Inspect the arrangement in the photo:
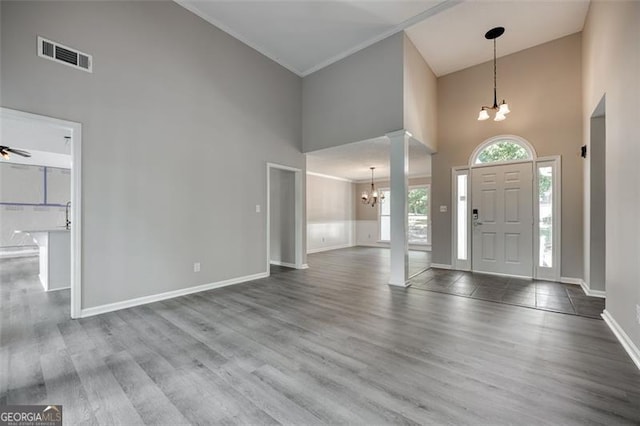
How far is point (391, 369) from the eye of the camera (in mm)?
1969

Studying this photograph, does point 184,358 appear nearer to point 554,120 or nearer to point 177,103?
point 177,103

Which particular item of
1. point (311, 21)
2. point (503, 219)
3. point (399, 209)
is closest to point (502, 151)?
point (503, 219)

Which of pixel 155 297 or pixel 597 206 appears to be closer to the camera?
pixel 155 297

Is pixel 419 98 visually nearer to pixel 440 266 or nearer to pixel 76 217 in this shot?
pixel 440 266

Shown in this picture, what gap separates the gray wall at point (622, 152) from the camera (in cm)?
216

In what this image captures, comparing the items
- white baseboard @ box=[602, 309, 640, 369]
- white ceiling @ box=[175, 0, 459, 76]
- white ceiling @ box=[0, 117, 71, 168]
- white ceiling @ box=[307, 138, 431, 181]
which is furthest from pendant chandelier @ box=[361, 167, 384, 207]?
white ceiling @ box=[0, 117, 71, 168]

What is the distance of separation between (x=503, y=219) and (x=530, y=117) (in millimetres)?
1881

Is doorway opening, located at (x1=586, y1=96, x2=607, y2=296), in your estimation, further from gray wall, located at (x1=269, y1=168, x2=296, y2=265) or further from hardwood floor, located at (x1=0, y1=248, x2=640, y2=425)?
gray wall, located at (x1=269, y1=168, x2=296, y2=265)

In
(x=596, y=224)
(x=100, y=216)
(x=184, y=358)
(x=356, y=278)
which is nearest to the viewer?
(x=184, y=358)

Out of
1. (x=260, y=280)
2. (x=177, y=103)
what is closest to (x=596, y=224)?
(x=260, y=280)

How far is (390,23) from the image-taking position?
422cm

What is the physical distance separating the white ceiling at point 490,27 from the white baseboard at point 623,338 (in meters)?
4.13

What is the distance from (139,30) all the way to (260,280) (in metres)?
4.01

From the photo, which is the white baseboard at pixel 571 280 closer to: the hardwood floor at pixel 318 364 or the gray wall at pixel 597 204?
the gray wall at pixel 597 204
